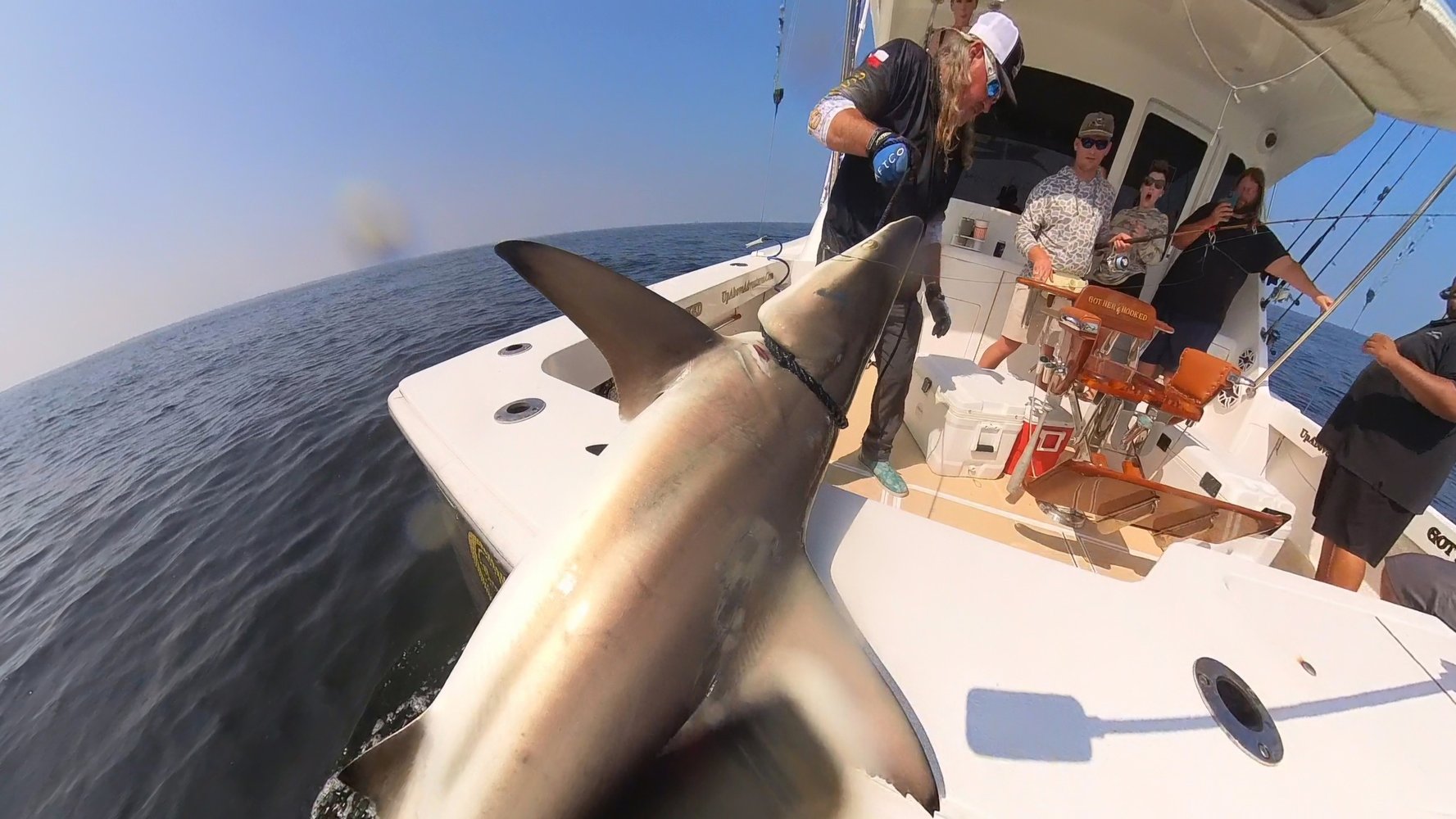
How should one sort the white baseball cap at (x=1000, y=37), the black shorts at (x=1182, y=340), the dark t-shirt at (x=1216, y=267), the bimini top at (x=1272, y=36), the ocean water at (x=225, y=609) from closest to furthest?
1. the white baseball cap at (x=1000, y=37)
2. the ocean water at (x=225, y=609)
3. the bimini top at (x=1272, y=36)
4. the dark t-shirt at (x=1216, y=267)
5. the black shorts at (x=1182, y=340)

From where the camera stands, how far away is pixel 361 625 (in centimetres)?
370

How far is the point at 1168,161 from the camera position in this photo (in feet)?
17.5

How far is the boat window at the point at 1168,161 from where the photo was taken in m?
5.23

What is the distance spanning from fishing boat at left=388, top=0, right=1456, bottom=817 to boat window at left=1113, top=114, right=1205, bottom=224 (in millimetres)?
26

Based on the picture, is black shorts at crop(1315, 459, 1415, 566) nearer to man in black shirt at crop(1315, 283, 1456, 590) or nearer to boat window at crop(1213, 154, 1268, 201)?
man in black shirt at crop(1315, 283, 1456, 590)

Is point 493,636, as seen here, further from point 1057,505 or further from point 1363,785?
point 1057,505

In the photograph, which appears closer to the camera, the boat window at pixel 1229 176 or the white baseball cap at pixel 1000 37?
the white baseball cap at pixel 1000 37

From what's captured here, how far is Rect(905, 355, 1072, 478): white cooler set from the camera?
3.54 meters

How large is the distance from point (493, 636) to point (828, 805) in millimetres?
889

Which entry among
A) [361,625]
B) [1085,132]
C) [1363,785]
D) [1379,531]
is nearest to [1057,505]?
[1379,531]

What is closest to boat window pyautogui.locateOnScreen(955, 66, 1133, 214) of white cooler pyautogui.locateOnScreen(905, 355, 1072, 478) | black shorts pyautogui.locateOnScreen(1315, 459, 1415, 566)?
white cooler pyautogui.locateOnScreen(905, 355, 1072, 478)

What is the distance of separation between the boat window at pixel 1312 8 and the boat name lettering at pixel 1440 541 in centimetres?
344

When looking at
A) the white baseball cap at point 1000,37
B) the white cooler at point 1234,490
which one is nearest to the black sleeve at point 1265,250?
the white cooler at point 1234,490

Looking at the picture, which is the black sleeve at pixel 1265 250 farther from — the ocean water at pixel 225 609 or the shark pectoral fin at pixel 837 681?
the ocean water at pixel 225 609
